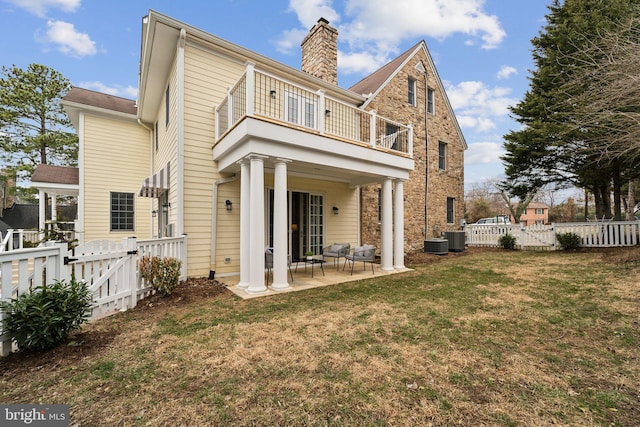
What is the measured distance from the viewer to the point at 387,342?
339 cm

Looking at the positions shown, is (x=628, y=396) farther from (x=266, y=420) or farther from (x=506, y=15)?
(x=506, y=15)

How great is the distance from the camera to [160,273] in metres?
5.30

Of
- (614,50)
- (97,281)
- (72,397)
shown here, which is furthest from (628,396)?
(614,50)

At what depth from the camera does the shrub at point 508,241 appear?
13211mm

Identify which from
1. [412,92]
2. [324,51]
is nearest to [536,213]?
[412,92]

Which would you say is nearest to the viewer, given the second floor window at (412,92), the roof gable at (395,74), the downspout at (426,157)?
the roof gable at (395,74)

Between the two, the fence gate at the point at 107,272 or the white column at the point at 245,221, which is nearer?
the fence gate at the point at 107,272

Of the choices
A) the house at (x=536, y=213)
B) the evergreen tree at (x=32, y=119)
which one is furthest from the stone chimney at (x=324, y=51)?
the house at (x=536, y=213)

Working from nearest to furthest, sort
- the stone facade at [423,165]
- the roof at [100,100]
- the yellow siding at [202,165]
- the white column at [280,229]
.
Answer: the white column at [280,229], the yellow siding at [202,165], the roof at [100,100], the stone facade at [423,165]

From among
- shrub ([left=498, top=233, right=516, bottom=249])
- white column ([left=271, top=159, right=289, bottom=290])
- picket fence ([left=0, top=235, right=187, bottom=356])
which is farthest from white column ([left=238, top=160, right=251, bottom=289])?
shrub ([left=498, top=233, right=516, bottom=249])

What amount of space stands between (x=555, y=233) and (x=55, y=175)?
851 inches

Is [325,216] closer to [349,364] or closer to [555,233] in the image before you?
[349,364]

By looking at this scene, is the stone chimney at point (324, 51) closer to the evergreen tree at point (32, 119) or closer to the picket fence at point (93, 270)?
the picket fence at point (93, 270)

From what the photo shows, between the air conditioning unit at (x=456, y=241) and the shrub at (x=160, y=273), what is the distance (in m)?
11.7
